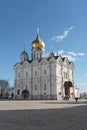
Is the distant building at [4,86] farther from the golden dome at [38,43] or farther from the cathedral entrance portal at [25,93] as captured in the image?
the golden dome at [38,43]

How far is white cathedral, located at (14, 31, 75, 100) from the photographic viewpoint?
2876 inches

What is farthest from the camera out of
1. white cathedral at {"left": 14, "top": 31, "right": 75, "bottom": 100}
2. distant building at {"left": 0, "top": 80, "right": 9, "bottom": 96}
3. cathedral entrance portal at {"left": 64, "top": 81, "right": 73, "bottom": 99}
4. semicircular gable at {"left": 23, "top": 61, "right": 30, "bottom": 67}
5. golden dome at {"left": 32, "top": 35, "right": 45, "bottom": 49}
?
distant building at {"left": 0, "top": 80, "right": 9, "bottom": 96}

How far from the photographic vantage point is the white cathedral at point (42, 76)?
73062 mm

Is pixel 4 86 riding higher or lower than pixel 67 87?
higher

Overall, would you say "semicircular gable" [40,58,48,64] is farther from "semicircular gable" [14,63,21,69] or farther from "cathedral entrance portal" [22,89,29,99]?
"cathedral entrance portal" [22,89,29,99]

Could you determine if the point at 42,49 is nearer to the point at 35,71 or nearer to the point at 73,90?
the point at 35,71

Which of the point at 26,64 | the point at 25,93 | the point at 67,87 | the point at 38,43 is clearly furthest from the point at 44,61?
the point at 25,93

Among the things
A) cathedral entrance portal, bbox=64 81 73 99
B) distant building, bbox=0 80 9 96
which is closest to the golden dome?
cathedral entrance portal, bbox=64 81 73 99

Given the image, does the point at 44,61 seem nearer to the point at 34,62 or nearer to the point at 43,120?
the point at 34,62

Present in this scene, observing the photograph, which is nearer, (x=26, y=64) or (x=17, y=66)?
(x=26, y=64)

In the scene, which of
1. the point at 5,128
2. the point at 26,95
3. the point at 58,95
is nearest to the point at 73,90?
the point at 58,95

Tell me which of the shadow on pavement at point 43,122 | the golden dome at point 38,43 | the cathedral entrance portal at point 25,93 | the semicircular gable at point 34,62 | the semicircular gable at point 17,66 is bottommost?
the shadow on pavement at point 43,122

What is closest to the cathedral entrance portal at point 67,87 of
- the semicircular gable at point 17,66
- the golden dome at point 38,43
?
the golden dome at point 38,43

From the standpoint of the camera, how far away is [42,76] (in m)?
75.1
